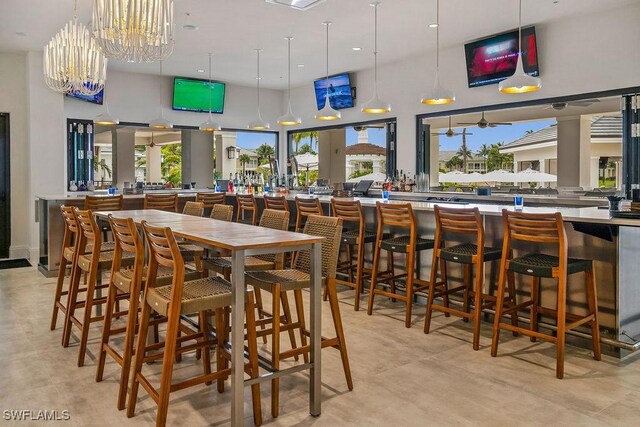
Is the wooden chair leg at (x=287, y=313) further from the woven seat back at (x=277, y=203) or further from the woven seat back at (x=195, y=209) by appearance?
the woven seat back at (x=277, y=203)

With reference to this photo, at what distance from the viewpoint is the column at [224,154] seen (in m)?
11.6

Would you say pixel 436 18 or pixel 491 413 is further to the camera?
pixel 436 18

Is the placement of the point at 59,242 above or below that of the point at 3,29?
below

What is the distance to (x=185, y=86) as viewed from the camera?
9.70m

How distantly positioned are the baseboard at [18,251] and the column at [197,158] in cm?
356

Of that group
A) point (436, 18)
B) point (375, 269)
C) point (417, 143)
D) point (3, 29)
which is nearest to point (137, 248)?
point (375, 269)

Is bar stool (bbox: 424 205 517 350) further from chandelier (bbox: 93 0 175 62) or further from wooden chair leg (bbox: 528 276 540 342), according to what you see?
chandelier (bbox: 93 0 175 62)

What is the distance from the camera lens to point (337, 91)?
956 centimetres

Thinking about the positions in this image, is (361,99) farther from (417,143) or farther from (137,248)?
(137,248)

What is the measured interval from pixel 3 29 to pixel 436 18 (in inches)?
222

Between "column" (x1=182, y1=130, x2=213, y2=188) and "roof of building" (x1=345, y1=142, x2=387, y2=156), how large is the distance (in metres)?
3.02

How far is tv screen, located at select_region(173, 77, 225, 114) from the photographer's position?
31.7ft

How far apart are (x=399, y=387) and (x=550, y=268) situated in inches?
50.4

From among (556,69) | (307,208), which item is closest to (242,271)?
(307,208)
